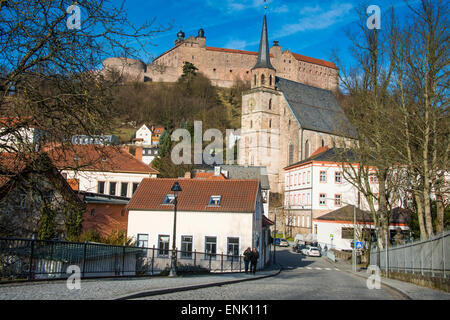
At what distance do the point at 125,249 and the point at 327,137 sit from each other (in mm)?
80594

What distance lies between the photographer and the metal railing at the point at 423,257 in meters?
15.2

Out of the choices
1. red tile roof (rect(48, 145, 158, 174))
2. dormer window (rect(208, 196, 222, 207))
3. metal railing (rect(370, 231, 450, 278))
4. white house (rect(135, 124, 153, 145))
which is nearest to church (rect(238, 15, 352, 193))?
white house (rect(135, 124, 153, 145))

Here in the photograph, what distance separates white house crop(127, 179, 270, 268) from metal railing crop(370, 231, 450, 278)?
387 inches

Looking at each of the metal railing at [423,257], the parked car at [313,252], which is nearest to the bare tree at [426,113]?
the metal railing at [423,257]

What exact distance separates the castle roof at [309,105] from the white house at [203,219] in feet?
189

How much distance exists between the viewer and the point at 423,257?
18.1m

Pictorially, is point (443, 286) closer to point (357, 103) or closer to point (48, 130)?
point (48, 130)

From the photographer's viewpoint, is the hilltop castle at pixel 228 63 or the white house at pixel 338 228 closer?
the white house at pixel 338 228

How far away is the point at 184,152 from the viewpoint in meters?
89.1

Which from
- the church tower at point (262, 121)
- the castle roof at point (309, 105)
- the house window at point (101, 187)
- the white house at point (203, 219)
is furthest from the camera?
the castle roof at point (309, 105)

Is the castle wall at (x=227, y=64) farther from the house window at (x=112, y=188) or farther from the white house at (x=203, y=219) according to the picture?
the white house at (x=203, y=219)

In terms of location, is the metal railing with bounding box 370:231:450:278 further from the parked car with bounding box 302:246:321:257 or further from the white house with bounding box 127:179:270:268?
the parked car with bounding box 302:246:321:257

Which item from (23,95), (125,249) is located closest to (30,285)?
(23,95)

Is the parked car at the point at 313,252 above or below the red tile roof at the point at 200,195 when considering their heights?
below
